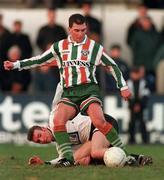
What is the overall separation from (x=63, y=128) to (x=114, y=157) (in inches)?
32.2

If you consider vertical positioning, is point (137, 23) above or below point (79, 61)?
above

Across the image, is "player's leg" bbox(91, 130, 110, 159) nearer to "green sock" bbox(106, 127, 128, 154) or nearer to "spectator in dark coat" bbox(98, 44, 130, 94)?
"green sock" bbox(106, 127, 128, 154)

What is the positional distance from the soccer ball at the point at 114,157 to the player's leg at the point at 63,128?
0.49 m

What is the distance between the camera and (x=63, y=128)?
12391 mm

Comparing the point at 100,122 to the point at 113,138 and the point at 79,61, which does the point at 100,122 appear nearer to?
the point at 113,138

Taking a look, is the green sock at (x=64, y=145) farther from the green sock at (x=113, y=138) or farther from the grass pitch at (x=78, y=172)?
the green sock at (x=113, y=138)

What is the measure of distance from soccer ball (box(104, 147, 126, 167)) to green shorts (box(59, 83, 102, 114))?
0.71 m

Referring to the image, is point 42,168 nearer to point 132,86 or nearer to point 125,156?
point 125,156

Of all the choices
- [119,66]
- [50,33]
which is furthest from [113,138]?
[50,33]

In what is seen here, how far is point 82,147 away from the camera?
42.0ft

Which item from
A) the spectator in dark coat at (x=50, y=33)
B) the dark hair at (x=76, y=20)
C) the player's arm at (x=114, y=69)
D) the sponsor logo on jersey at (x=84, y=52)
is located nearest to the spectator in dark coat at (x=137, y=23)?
the spectator in dark coat at (x=50, y=33)

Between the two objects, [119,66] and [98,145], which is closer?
[98,145]

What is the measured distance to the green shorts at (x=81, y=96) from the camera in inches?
495

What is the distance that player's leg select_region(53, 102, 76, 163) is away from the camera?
1234 cm
